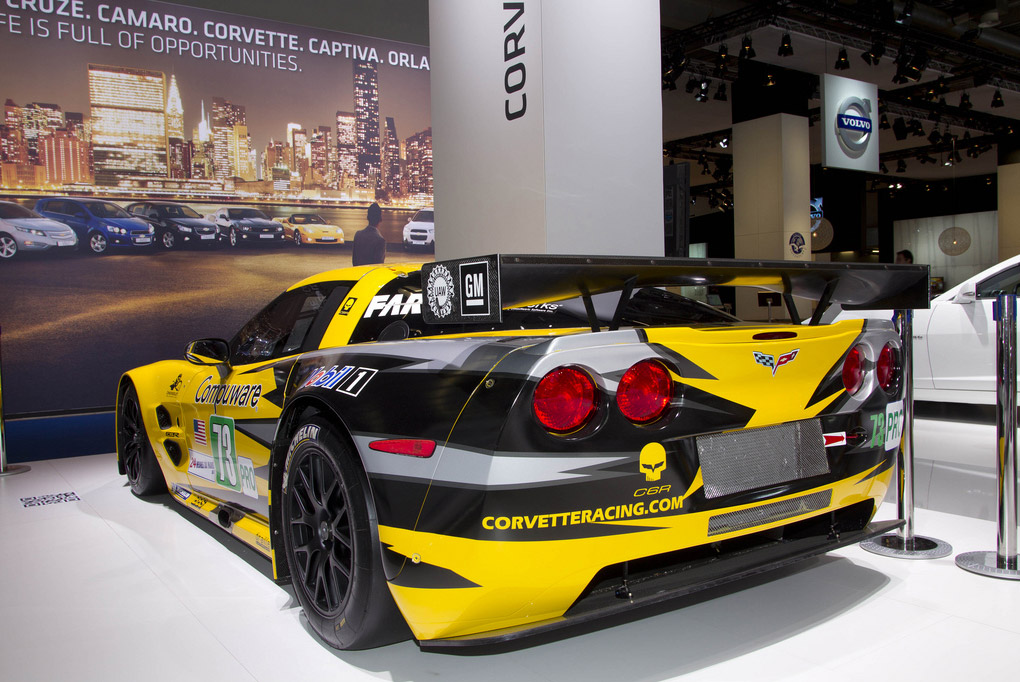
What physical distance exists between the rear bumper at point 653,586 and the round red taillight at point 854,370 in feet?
1.42

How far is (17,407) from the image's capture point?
19.9 feet

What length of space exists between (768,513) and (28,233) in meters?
6.31

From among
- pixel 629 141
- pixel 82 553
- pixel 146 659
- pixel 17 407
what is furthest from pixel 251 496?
pixel 17 407

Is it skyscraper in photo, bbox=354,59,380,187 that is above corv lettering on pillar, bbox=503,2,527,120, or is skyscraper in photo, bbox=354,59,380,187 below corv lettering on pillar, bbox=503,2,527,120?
above

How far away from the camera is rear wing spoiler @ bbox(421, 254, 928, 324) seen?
1.63 m

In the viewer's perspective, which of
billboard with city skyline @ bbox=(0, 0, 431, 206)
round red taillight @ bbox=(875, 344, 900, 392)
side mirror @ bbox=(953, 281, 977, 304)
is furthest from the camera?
billboard with city skyline @ bbox=(0, 0, 431, 206)

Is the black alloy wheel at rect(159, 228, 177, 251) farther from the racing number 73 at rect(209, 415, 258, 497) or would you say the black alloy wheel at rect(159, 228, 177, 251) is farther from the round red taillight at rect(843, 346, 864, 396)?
the round red taillight at rect(843, 346, 864, 396)

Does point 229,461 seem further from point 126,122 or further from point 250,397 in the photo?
point 126,122

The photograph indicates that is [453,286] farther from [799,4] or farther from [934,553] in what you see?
[799,4]

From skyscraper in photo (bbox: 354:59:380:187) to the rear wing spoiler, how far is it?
6.04 metres

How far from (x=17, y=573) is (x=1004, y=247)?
19588mm

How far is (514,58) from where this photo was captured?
4.20 m

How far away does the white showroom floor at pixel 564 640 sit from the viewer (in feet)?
6.52

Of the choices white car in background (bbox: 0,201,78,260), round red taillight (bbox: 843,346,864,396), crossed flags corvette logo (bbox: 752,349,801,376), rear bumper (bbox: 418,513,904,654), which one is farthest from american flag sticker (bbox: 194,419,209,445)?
white car in background (bbox: 0,201,78,260)
